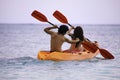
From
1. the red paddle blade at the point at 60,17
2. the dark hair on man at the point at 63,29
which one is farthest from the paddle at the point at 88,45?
the dark hair on man at the point at 63,29

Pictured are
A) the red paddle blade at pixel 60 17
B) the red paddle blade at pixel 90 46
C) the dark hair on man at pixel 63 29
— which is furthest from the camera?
the red paddle blade at pixel 60 17

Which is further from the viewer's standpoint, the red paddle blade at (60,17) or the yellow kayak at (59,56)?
the red paddle blade at (60,17)

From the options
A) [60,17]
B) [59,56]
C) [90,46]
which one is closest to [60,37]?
[59,56]

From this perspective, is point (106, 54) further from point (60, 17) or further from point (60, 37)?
point (60, 37)

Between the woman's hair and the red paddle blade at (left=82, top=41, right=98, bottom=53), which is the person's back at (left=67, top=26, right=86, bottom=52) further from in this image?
the red paddle blade at (left=82, top=41, right=98, bottom=53)

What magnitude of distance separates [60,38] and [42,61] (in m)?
0.95

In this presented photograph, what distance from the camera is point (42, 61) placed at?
12.9m

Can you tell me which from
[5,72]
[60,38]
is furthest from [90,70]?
[5,72]

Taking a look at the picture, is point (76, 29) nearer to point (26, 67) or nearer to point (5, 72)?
point (26, 67)

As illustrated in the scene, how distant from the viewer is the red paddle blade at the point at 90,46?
13.6m

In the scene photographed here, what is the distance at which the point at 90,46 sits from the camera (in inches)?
543

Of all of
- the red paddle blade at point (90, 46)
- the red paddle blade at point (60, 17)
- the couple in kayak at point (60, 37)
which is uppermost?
the red paddle blade at point (60, 17)

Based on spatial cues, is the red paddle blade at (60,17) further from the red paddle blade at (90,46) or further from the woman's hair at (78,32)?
the woman's hair at (78,32)

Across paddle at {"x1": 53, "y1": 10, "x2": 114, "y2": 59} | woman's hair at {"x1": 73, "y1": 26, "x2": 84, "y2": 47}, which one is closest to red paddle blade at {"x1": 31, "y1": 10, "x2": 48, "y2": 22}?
paddle at {"x1": 53, "y1": 10, "x2": 114, "y2": 59}
